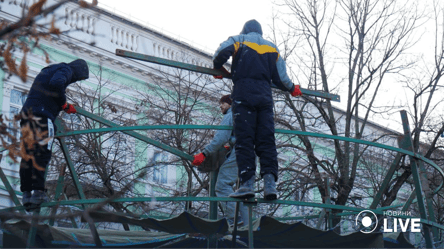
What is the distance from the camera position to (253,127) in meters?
6.11

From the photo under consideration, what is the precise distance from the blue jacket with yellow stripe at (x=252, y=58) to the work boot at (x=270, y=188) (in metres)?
1.01

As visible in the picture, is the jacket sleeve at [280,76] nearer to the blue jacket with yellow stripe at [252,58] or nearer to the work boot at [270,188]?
the blue jacket with yellow stripe at [252,58]

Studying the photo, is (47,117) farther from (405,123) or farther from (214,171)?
(405,123)

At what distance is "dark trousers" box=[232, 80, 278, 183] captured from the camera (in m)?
5.95

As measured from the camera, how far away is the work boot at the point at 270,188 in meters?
5.68


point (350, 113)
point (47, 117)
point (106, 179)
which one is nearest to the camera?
point (47, 117)

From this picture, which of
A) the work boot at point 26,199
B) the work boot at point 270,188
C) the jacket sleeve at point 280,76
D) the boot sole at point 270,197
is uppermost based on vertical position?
the jacket sleeve at point 280,76

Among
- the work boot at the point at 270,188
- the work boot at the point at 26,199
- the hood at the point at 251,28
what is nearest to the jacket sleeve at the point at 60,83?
the work boot at the point at 26,199

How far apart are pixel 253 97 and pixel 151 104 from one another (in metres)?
8.96

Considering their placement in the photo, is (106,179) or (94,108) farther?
(94,108)

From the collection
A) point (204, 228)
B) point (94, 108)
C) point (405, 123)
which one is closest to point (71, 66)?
point (204, 228)

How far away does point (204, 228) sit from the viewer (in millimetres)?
5992

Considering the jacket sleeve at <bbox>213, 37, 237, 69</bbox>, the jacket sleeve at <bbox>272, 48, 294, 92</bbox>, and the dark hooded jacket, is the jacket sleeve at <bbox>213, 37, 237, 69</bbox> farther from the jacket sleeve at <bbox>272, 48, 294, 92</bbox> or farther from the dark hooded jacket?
the dark hooded jacket

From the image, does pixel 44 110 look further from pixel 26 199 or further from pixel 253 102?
pixel 253 102
